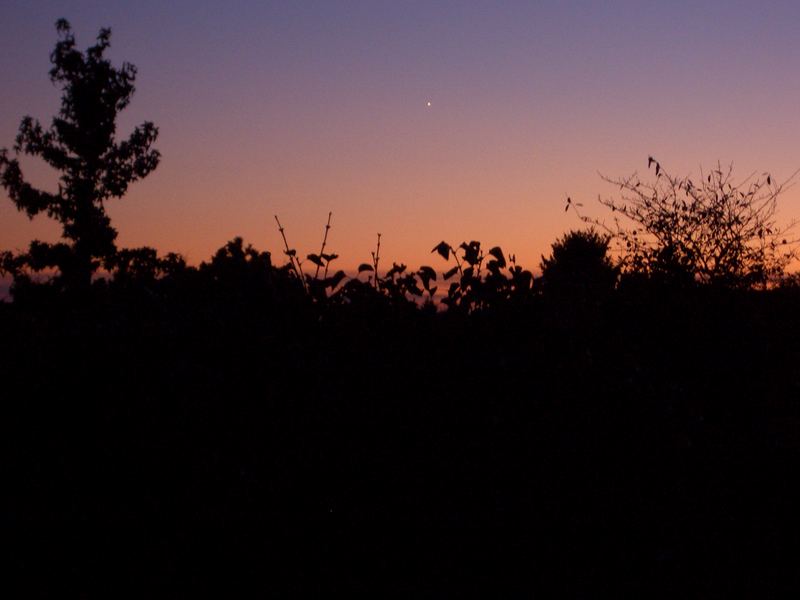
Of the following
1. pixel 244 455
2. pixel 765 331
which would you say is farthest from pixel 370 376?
pixel 765 331

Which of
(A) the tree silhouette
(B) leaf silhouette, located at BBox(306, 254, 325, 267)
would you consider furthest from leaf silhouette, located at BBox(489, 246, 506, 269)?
(A) the tree silhouette

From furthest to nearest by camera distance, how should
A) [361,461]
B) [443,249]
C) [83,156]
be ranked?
[83,156] < [443,249] < [361,461]

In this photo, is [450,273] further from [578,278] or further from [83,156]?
[83,156]

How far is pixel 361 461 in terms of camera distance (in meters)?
4.46

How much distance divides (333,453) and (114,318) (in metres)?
1.45

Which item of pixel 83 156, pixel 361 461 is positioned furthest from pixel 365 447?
pixel 83 156

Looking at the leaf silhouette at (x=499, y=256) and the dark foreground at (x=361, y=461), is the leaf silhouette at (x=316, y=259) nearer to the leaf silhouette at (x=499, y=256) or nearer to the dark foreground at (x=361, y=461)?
the dark foreground at (x=361, y=461)

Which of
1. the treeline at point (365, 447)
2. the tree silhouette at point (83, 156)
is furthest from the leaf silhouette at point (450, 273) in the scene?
the tree silhouette at point (83, 156)

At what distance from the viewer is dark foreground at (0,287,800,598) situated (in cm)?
404

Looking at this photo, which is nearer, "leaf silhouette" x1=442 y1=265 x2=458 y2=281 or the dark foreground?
the dark foreground

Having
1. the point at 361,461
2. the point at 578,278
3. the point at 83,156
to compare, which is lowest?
the point at 361,461

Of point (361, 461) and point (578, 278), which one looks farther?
point (578, 278)

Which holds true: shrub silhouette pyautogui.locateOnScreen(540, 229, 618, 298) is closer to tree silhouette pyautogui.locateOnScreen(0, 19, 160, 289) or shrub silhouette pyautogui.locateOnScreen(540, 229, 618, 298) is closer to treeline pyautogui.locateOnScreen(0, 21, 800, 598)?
treeline pyautogui.locateOnScreen(0, 21, 800, 598)

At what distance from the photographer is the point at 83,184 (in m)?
36.0
